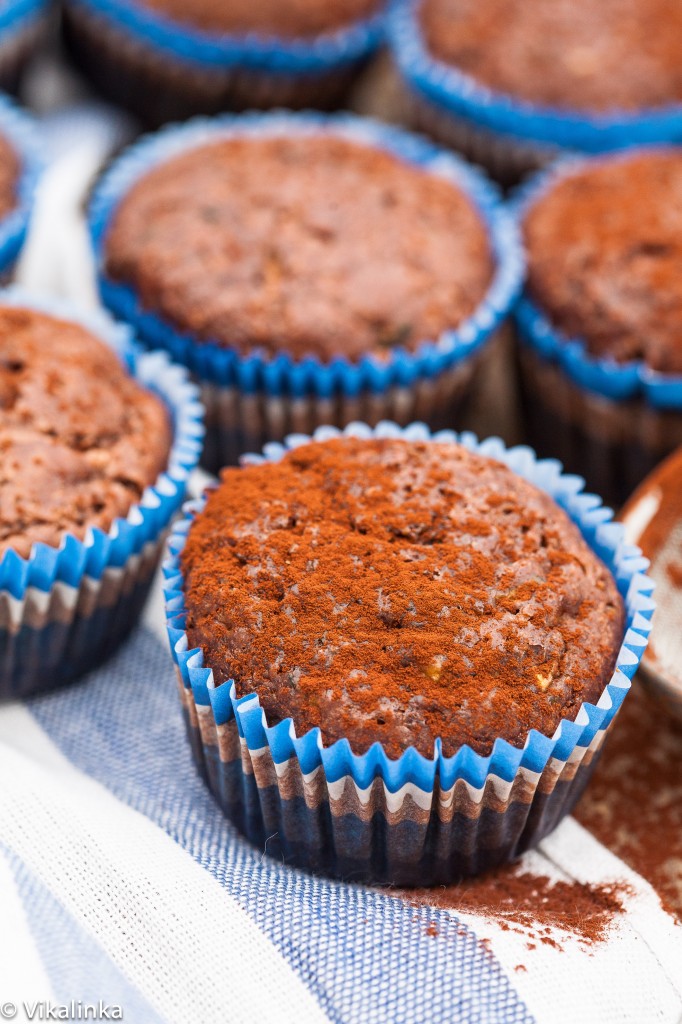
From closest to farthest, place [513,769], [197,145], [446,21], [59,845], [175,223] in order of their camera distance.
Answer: [513,769] < [59,845] < [175,223] < [197,145] < [446,21]

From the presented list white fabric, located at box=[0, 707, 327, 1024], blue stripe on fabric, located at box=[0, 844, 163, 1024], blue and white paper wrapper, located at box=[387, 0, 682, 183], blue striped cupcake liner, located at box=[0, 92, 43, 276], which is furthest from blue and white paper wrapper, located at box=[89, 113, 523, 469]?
Result: blue stripe on fabric, located at box=[0, 844, 163, 1024]

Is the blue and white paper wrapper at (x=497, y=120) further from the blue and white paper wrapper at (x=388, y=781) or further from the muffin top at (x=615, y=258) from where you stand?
the blue and white paper wrapper at (x=388, y=781)

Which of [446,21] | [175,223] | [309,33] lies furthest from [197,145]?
[446,21]

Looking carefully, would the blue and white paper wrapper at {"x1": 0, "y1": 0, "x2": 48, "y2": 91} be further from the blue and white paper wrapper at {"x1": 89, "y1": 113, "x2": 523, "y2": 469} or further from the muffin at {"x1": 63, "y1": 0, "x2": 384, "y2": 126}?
the blue and white paper wrapper at {"x1": 89, "y1": 113, "x2": 523, "y2": 469}

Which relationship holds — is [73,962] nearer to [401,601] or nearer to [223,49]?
[401,601]

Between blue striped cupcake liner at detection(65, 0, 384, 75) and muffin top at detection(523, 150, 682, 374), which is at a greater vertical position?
blue striped cupcake liner at detection(65, 0, 384, 75)

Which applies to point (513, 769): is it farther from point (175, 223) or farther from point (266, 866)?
point (175, 223)
